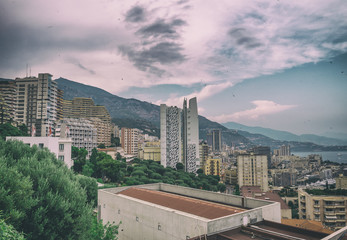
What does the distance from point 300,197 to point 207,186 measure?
28379 millimetres

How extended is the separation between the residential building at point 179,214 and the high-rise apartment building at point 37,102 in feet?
296

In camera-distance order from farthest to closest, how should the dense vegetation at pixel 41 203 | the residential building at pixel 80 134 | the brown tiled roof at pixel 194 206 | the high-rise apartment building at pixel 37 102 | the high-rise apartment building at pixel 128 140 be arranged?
the high-rise apartment building at pixel 128 140
the high-rise apartment building at pixel 37 102
the residential building at pixel 80 134
the brown tiled roof at pixel 194 206
the dense vegetation at pixel 41 203

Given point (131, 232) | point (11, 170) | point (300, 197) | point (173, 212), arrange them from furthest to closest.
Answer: point (300, 197) → point (131, 232) → point (173, 212) → point (11, 170)

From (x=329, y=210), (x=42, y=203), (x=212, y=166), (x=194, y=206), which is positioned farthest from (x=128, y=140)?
(x=42, y=203)

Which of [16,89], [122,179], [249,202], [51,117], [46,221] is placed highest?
[16,89]

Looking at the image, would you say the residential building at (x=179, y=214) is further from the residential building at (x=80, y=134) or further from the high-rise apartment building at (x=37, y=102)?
the high-rise apartment building at (x=37, y=102)

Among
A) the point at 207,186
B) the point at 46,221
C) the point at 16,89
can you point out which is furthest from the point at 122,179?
the point at 16,89

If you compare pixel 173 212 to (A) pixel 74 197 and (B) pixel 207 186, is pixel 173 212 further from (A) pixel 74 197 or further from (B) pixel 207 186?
(B) pixel 207 186

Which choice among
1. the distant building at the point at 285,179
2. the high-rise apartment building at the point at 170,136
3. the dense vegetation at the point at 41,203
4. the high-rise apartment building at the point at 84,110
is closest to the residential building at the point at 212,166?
the high-rise apartment building at the point at 170,136

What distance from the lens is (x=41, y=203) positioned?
1217cm

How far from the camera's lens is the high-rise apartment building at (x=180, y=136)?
10650 cm

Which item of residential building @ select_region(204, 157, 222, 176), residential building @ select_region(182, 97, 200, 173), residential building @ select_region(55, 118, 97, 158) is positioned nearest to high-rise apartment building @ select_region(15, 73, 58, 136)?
residential building @ select_region(55, 118, 97, 158)

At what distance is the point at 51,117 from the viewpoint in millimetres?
106938

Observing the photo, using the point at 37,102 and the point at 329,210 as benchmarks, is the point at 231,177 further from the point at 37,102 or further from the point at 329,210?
the point at 37,102
